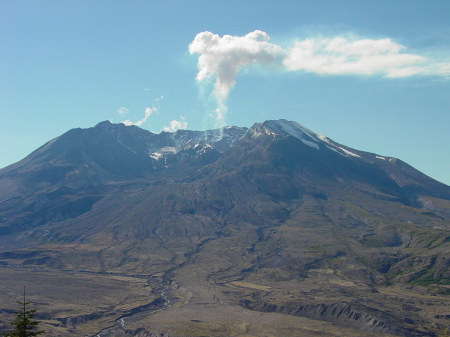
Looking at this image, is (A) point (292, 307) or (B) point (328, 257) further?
(B) point (328, 257)

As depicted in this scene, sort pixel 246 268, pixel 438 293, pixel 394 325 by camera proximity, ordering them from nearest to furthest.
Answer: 1. pixel 394 325
2. pixel 438 293
3. pixel 246 268

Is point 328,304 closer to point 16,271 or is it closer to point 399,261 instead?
point 399,261

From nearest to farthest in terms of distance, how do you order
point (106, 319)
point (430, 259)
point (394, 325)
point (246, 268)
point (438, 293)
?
point (394, 325), point (106, 319), point (438, 293), point (430, 259), point (246, 268)

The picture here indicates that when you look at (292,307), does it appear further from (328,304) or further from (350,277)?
(350,277)

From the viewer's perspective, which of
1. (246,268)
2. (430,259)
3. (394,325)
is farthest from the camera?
(246,268)

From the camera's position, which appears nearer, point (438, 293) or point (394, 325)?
point (394, 325)

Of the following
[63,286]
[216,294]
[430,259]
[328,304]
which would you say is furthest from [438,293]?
[63,286]

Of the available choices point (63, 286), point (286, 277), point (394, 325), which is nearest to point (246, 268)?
point (286, 277)

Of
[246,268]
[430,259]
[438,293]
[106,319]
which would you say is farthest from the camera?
[246,268]
